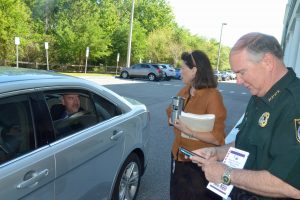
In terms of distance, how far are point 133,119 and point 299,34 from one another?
576 inches

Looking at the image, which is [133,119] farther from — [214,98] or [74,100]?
[214,98]

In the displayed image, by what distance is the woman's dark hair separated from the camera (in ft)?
10.9

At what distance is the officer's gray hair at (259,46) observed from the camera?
77.3 inches

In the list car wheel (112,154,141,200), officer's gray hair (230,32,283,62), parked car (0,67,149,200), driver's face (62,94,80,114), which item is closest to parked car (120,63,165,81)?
car wheel (112,154,141,200)

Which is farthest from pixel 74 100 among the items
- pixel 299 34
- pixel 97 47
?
pixel 97 47

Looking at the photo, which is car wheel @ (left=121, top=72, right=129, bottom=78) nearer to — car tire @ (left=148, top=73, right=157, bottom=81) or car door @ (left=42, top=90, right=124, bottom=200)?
car tire @ (left=148, top=73, right=157, bottom=81)

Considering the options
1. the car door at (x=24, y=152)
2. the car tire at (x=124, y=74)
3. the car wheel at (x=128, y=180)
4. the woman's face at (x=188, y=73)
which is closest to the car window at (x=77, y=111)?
the car door at (x=24, y=152)

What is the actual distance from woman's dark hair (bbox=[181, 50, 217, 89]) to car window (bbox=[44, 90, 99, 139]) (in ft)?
3.49

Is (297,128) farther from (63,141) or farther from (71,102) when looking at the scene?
(71,102)

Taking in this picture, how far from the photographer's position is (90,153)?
3248 mm

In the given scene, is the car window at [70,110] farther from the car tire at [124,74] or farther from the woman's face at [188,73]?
the car tire at [124,74]

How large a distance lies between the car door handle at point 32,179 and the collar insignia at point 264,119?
4.98ft

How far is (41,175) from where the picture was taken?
102 inches

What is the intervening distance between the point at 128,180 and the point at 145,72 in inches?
1090
